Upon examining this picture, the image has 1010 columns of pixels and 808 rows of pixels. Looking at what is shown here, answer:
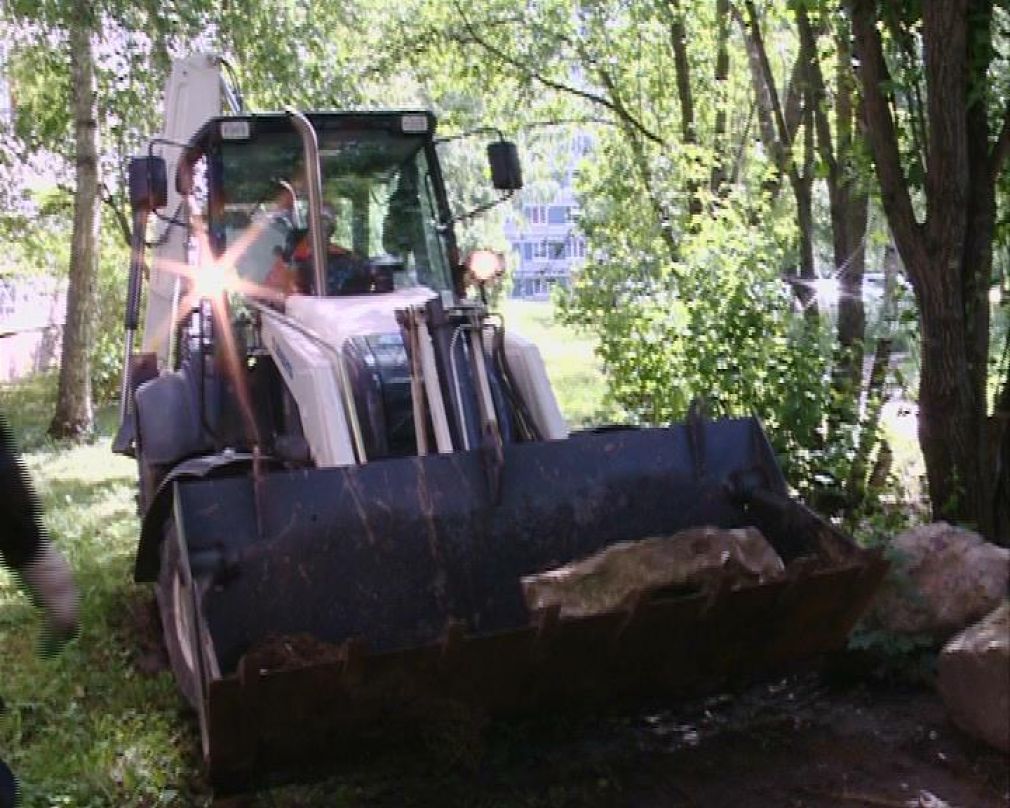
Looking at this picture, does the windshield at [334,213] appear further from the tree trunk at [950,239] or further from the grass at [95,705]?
the tree trunk at [950,239]

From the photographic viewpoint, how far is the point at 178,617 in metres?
4.62

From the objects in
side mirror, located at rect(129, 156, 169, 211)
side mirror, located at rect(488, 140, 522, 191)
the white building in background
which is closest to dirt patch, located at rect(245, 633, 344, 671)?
side mirror, located at rect(129, 156, 169, 211)

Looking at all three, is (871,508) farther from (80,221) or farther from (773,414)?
(80,221)

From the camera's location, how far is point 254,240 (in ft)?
20.2

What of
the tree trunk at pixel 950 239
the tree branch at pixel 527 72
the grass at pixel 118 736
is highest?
the tree branch at pixel 527 72

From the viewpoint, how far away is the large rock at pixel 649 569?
420 centimetres

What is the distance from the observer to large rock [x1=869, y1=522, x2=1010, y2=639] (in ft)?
16.3

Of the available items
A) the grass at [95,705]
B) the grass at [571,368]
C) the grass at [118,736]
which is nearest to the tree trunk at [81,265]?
the grass at [571,368]

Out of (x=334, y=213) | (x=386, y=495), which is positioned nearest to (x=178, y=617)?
(x=386, y=495)

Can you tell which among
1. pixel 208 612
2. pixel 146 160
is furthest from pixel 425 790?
pixel 146 160

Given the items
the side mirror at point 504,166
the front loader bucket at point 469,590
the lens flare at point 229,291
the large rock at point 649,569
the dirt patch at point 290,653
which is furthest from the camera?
the side mirror at point 504,166

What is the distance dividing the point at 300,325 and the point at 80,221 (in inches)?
392

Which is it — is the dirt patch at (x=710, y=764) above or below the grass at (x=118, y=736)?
below

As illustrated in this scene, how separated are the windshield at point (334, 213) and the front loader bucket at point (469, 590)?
1809 mm
